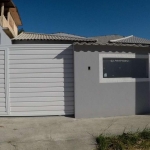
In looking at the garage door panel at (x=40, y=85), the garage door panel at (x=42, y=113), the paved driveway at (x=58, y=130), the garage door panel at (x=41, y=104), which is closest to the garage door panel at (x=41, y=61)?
the garage door panel at (x=40, y=85)

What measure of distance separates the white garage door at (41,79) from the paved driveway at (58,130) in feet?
1.44

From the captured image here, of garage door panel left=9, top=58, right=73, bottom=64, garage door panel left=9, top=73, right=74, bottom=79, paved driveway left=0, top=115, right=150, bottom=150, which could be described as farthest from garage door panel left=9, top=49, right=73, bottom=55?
paved driveway left=0, top=115, right=150, bottom=150

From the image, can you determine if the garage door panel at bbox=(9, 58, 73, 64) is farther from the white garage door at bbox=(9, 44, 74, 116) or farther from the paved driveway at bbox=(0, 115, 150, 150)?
the paved driveway at bbox=(0, 115, 150, 150)

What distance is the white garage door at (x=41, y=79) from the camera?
713 centimetres

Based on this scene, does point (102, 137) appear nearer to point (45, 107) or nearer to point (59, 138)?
point (59, 138)

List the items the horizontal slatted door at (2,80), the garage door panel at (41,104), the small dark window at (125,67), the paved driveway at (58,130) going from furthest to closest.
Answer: the small dark window at (125,67)
the garage door panel at (41,104)
the horizontal slatted door at (2,80)
the paved driveway at (58,130)

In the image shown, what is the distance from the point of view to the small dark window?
734 cm

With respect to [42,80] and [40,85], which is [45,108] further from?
[42,80]

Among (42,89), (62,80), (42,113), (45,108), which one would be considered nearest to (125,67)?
(62,80)

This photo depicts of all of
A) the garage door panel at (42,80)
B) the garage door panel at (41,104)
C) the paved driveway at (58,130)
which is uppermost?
the garage door panel at (42,80)

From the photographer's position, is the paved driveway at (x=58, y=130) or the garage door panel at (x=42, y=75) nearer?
the paved driveway at (x=58, y=130)

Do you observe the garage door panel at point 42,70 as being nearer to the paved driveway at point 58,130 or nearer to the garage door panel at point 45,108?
the garage door panel at point 45,108

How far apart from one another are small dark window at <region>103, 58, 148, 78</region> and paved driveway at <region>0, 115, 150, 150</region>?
1.60 metres

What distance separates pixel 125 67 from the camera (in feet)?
24.8
